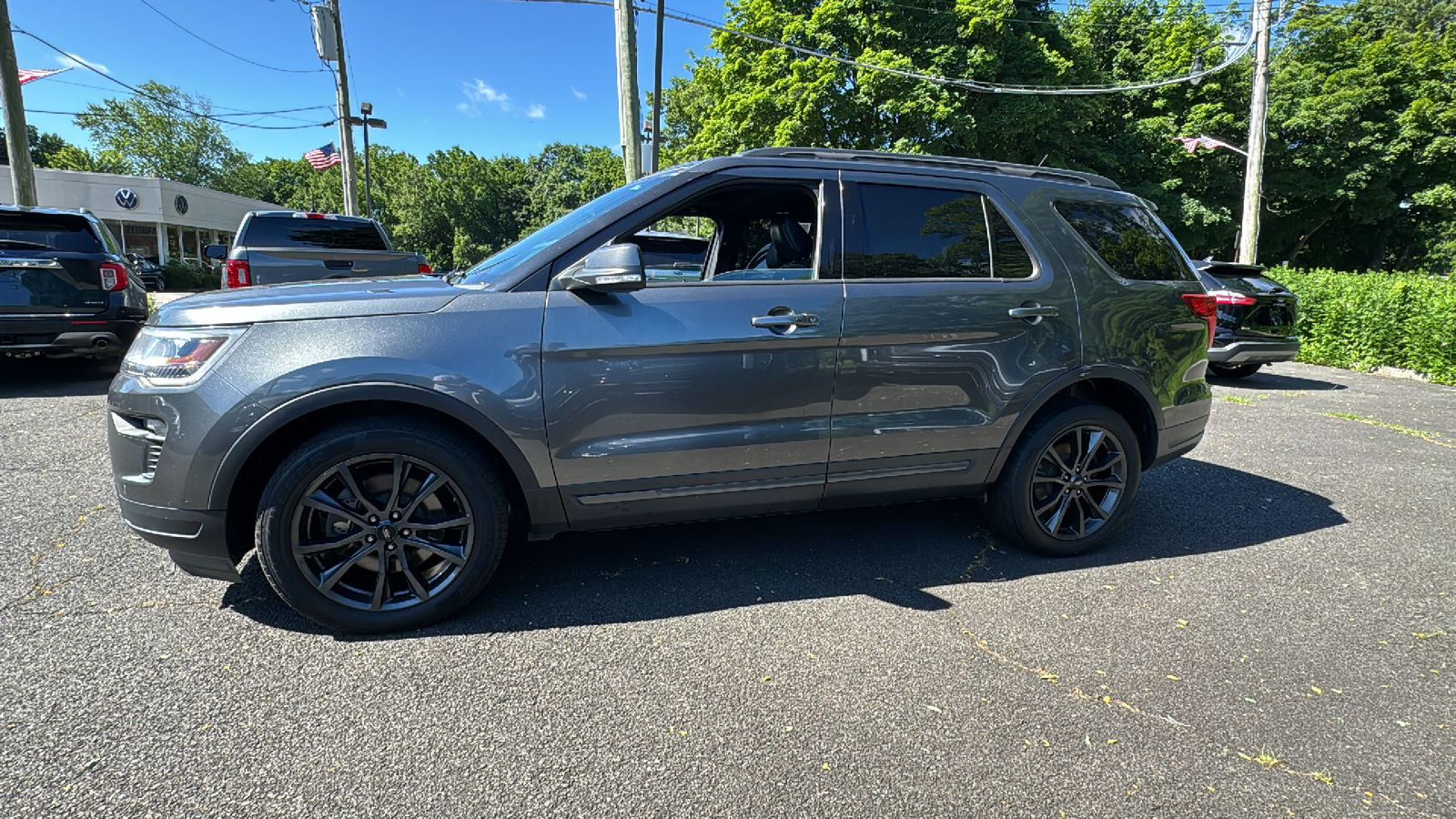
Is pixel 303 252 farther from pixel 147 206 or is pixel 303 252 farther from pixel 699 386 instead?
pixel 147 206

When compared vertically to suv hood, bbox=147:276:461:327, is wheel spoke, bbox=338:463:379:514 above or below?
below

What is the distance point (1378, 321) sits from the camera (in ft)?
35.4

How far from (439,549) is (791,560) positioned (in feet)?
5.24

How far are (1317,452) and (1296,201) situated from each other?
30.9 meters

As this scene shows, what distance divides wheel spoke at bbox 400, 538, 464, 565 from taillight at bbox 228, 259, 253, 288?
6396 millimetres

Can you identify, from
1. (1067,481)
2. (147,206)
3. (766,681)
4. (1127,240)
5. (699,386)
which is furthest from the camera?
(147,206)

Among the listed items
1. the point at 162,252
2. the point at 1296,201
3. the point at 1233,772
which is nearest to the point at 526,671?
the point at 1233,772

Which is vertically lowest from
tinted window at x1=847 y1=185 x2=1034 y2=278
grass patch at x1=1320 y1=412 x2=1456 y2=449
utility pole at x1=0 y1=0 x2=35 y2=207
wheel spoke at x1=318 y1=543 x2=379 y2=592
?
grass patch at x1=1320 y1=412 x2=1456 y2=449

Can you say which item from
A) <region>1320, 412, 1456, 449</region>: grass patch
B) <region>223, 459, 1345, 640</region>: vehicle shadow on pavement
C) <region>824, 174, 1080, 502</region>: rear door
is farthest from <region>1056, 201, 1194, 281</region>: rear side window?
<region>1320, 412, 1456, 449</region>: grass patch

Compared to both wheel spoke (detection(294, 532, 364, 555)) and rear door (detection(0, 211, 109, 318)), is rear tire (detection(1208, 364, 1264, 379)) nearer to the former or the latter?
wheel spoke (detection(294, 532, 364, 555))

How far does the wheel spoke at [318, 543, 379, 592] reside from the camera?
2.58 m

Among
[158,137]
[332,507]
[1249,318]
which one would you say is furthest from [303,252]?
[158,137]

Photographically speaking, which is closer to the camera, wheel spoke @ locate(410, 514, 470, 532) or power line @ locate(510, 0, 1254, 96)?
wheel spoke @ locate(410, 514, 470, 532)

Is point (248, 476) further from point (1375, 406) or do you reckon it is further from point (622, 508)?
point (1375, 406)
